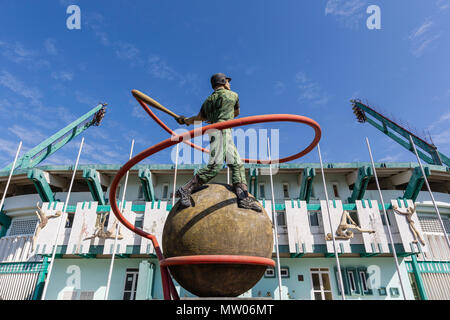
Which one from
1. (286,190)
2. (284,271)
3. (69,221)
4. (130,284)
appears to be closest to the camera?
(130,284)

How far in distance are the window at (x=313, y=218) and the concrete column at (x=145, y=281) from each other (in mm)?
10350

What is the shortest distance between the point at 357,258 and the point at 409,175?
23.9 ft

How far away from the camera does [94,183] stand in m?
17.4

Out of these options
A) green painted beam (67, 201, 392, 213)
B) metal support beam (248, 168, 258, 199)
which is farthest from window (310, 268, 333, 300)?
metal support beam (248, 168, 258, 199)

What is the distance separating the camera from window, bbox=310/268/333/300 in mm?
15405

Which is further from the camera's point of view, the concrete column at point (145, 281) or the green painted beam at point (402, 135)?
the green painted beam at point (402, 135)

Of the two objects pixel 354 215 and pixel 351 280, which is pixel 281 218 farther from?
pixel 351 280

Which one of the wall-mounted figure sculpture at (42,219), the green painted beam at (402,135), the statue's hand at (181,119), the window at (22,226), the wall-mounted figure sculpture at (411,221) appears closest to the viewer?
the statue's hand at (181,119)

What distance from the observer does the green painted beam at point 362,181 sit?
16484mm

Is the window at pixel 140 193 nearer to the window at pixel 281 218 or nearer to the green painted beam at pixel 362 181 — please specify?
the window at pixel 281 218

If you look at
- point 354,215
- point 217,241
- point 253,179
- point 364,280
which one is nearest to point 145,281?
point 253,179

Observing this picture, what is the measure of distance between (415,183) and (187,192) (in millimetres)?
18302

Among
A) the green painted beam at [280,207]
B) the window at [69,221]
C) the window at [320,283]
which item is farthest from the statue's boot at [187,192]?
the window at [69,221]

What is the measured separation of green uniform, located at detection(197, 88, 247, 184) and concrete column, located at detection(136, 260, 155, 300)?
12.8 m
